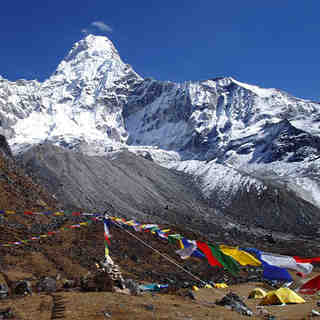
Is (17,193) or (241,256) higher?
(17,193)

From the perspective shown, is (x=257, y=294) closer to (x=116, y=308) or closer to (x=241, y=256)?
(x=241, y=256)

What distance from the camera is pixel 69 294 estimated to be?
1719 cm

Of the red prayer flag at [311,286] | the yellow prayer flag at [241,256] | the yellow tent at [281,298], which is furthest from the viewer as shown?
the yellow tent at [281,298]

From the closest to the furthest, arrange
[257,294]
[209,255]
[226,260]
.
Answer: [226,260] → [209,255] → [257,294]

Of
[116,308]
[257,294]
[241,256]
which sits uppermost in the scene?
[241,256]

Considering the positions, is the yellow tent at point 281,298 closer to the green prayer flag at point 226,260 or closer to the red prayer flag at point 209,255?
the green prayer flag at point 226,260

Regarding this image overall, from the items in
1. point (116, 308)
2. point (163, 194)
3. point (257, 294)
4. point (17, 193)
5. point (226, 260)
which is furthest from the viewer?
point (163, 194)

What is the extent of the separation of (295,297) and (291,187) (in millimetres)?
133228

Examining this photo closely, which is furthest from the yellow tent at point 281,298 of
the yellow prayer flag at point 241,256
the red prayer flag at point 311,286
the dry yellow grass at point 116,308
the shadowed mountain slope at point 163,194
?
the shadowed mountain slope at point 163,194

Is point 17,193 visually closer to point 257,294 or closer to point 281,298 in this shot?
point 257,294

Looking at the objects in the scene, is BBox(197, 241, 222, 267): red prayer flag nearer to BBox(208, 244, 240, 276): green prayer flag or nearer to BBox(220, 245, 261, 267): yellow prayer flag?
BBox(208, 244, 240, 276): green prayer flag

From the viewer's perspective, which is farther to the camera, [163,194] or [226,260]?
[163,194]

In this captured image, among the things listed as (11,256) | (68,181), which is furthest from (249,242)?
(11,256)

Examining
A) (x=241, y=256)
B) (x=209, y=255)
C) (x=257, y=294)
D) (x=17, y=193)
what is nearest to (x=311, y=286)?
(x=241, y=256)
